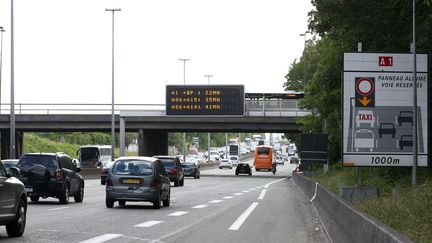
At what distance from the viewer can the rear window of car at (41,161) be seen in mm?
26703

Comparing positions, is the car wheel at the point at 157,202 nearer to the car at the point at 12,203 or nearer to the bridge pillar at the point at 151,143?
the car at the point at 12,203

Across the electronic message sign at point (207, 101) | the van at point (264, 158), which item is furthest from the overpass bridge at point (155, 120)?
the van at point (264, 158)

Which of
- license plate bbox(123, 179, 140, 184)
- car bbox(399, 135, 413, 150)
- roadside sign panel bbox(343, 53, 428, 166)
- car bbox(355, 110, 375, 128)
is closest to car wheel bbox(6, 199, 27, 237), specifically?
license plate bbox(123, 179, 140, 184)

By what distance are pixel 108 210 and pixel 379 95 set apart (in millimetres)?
8814

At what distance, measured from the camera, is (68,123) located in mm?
70250

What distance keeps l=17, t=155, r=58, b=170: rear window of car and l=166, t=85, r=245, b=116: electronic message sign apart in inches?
→ 1670

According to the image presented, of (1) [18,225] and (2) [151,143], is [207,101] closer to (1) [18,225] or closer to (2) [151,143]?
(2) [151,143]

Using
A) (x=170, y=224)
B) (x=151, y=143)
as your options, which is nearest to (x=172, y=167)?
(x=170, y=224)

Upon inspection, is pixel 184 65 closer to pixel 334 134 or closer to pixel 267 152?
pixel 267 152

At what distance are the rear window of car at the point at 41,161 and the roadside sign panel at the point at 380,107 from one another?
355 inches

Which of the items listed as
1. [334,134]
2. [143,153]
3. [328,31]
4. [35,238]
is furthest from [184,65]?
[35,238]

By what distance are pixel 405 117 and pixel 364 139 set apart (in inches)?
57.0

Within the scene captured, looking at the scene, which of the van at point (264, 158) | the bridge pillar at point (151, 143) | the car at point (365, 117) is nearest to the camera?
the car at point (365, 117)

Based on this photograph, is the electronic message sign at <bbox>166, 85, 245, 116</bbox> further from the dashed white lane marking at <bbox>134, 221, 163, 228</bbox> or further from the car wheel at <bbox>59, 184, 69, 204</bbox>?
the dashed white lane marking at <bbox>134, 221, 163, 228</bbox>
